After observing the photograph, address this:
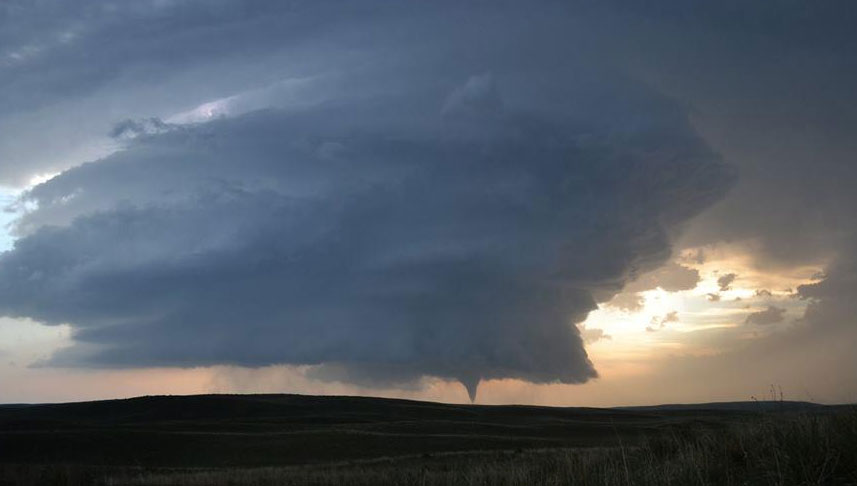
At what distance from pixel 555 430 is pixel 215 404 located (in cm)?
8457

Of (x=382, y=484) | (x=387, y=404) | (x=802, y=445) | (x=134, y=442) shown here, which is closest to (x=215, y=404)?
(x=387, y=404)

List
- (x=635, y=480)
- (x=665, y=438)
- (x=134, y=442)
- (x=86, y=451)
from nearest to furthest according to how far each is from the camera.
→ (x=635, y=480) < (x=665, y=438) < (x=86, y=451) < (x=134, y=442)

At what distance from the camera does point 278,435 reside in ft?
244

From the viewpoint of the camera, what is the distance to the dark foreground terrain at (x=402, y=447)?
31.9 feet

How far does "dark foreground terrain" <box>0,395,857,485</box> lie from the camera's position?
9.73 metres

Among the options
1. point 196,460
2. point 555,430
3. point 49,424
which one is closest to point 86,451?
point 196,460

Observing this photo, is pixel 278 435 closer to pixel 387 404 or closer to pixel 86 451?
pixel 86 451

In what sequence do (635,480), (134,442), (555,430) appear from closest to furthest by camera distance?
(635,480), (134,442), (555,430)

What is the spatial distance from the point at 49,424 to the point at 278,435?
4588 cm

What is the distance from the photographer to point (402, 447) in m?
65.1

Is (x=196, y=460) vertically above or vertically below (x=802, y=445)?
below

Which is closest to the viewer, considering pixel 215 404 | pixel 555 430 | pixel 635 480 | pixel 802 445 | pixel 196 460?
pixel 802 445

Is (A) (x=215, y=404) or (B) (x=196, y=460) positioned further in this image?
(A) (x=215, y=404)

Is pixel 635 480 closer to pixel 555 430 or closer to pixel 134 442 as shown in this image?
pixel 134 442
